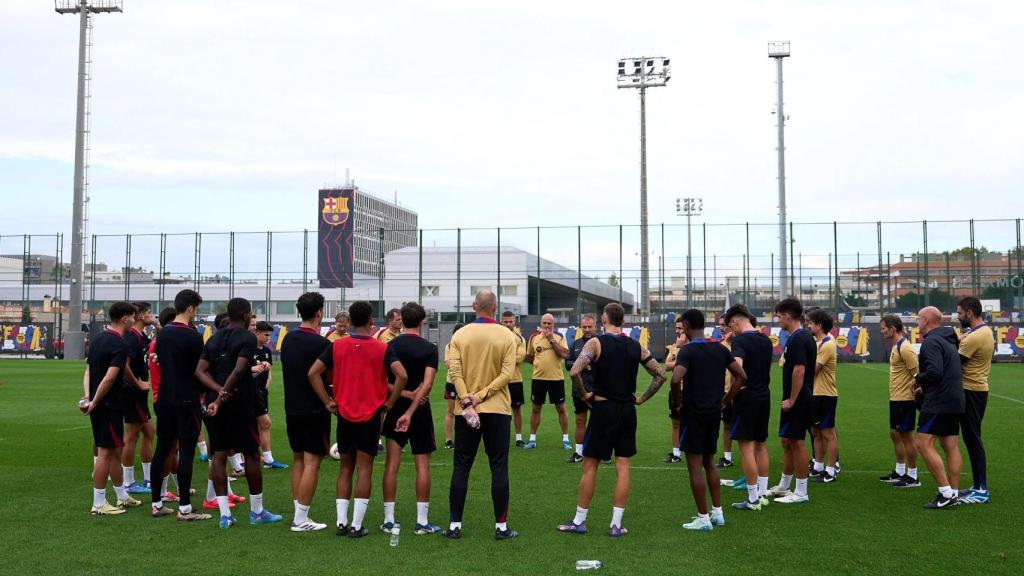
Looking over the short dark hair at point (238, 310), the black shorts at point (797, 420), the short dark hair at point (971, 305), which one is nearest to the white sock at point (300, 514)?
the short dark hair at point (238, 310)

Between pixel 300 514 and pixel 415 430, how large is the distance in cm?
123

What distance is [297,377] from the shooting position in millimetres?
7125

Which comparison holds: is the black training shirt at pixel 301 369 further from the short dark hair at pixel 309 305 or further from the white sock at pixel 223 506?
the white sock at pixel 223 506

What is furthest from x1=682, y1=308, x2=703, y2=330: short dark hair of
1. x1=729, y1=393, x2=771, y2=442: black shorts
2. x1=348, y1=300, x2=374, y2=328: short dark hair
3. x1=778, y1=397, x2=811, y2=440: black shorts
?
x1=348, y1=300, x2=374, y2=328: short dark hair

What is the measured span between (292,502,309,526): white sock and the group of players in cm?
2

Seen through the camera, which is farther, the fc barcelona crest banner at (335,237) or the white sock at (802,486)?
the fc barcelona crest banner at (335,237)

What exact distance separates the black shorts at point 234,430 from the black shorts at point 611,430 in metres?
2.99

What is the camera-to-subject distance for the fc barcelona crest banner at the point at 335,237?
41.7m

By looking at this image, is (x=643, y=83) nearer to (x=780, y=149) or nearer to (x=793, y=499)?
(x=780, y=149)

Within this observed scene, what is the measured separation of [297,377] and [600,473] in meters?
4.21

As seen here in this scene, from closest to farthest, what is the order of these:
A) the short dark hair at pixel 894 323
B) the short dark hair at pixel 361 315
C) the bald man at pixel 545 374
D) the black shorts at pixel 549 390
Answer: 1. the short dark hair at pixel 361 315
2. the short dark hair at pixel 894 323
3. the bald man at pixel 545 374
4. the black shorts at pixel 549 390

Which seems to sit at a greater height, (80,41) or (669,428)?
(80,41)

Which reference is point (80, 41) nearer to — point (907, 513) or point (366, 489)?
point (366, 489)

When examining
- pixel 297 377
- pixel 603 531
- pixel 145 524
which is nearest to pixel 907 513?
pixel 603 531
